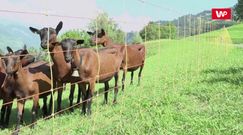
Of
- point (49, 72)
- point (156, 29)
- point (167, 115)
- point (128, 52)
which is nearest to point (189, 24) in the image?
point (128, 52)

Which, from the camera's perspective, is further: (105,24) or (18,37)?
(105,24)

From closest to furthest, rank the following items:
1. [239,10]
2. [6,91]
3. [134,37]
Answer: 1. [6,91]
2. [134,37]
3. [239,10]

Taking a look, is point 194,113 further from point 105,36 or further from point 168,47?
point 168,47

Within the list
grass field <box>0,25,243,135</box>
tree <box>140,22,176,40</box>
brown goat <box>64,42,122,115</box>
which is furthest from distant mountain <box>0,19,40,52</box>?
tree <box>140,22,176,40</box>

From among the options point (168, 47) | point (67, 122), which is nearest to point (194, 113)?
point (67, 122)

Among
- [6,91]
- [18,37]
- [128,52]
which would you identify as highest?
[18,37]

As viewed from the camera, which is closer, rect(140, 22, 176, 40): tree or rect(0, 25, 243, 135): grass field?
rect(0, 25, 243, 135): grass field

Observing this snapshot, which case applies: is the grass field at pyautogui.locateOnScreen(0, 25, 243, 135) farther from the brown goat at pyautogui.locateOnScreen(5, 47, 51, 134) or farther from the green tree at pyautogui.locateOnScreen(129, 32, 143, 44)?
the green tree at pyautogui.locateOnScreen(129, 32, 143, 44)

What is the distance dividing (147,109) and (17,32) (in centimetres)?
274

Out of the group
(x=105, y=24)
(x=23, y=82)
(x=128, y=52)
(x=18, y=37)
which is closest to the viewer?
(x=18, y=37)

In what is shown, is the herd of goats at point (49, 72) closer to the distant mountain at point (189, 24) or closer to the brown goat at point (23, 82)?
the brown goat at point (23, 82)

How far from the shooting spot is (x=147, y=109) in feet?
25.6

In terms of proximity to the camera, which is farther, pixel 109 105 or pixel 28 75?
pixel 109 105

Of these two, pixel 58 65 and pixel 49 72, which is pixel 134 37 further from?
pixel 58 65
